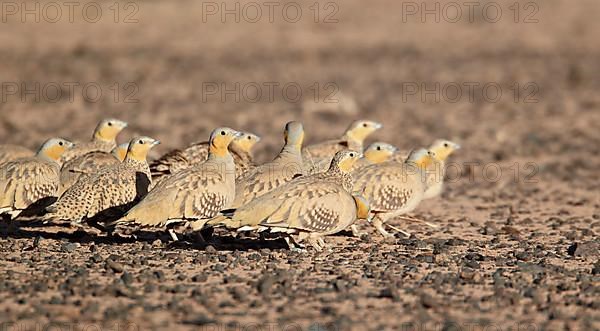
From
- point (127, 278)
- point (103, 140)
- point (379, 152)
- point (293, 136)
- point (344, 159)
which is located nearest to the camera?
point (127, 278)

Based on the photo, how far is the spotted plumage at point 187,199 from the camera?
8.49m

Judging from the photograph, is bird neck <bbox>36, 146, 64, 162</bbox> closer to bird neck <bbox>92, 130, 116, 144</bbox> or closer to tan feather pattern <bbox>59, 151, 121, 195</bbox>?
tan feather pattern <bbox>59, 151, 121, 195</bbox>

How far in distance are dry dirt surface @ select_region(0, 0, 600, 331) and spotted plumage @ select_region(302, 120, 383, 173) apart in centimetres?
111

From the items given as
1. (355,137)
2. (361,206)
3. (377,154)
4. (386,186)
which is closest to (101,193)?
(361,206)

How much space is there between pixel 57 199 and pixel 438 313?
14.1 ft

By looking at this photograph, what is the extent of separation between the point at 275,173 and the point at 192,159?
1516 millimetres

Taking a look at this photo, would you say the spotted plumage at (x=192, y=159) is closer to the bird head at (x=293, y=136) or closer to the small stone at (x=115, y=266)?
the bird head at (x=293, y=136)

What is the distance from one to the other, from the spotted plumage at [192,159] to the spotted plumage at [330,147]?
65 centimetres

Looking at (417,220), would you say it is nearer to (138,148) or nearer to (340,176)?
(340,176)

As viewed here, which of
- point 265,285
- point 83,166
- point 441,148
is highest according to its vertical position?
point 441,148

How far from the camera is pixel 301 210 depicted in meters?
8.19

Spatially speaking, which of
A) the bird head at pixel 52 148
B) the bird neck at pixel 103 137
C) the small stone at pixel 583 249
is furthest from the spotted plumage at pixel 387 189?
the bird neck at pixel 103 137

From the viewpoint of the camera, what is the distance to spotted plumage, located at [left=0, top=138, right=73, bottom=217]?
9.08 metres

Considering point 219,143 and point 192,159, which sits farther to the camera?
point 192,159
